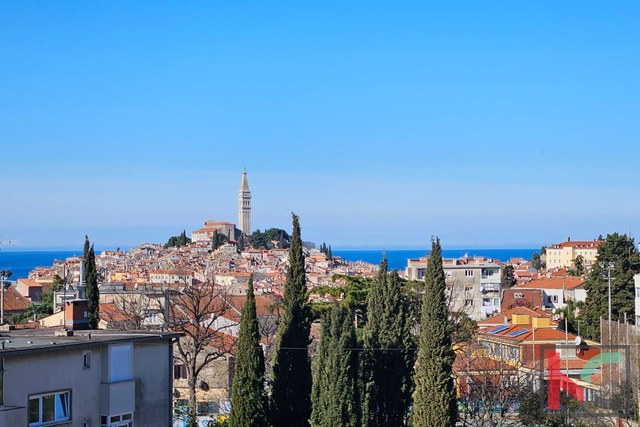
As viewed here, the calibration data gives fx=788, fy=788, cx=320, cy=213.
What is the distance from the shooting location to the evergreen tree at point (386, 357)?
20.2 m

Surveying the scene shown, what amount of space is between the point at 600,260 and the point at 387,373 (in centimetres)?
2424

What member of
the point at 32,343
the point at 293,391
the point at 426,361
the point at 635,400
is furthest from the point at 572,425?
the point at 32,343

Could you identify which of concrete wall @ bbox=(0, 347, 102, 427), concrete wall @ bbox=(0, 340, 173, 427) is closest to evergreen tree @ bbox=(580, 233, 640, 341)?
concrete wall @ bbox=(0, 340, 173, 427)

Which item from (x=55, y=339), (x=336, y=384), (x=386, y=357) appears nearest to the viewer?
(x=55, y=339)

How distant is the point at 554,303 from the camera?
5725 cm

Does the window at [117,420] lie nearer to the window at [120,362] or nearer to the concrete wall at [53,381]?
the concrete wall at [53,381]

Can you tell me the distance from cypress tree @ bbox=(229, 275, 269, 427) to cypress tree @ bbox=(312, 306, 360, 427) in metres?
1.30

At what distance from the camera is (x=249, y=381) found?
18.0 metres

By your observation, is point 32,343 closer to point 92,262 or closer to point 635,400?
point 92,262

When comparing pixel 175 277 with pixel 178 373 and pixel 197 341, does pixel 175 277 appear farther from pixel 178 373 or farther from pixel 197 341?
pixel 197 341

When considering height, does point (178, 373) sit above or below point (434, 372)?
below

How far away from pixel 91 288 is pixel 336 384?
7917mm

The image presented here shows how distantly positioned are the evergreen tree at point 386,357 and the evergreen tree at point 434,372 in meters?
1.12

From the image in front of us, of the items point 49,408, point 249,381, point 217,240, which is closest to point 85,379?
point 49,408
